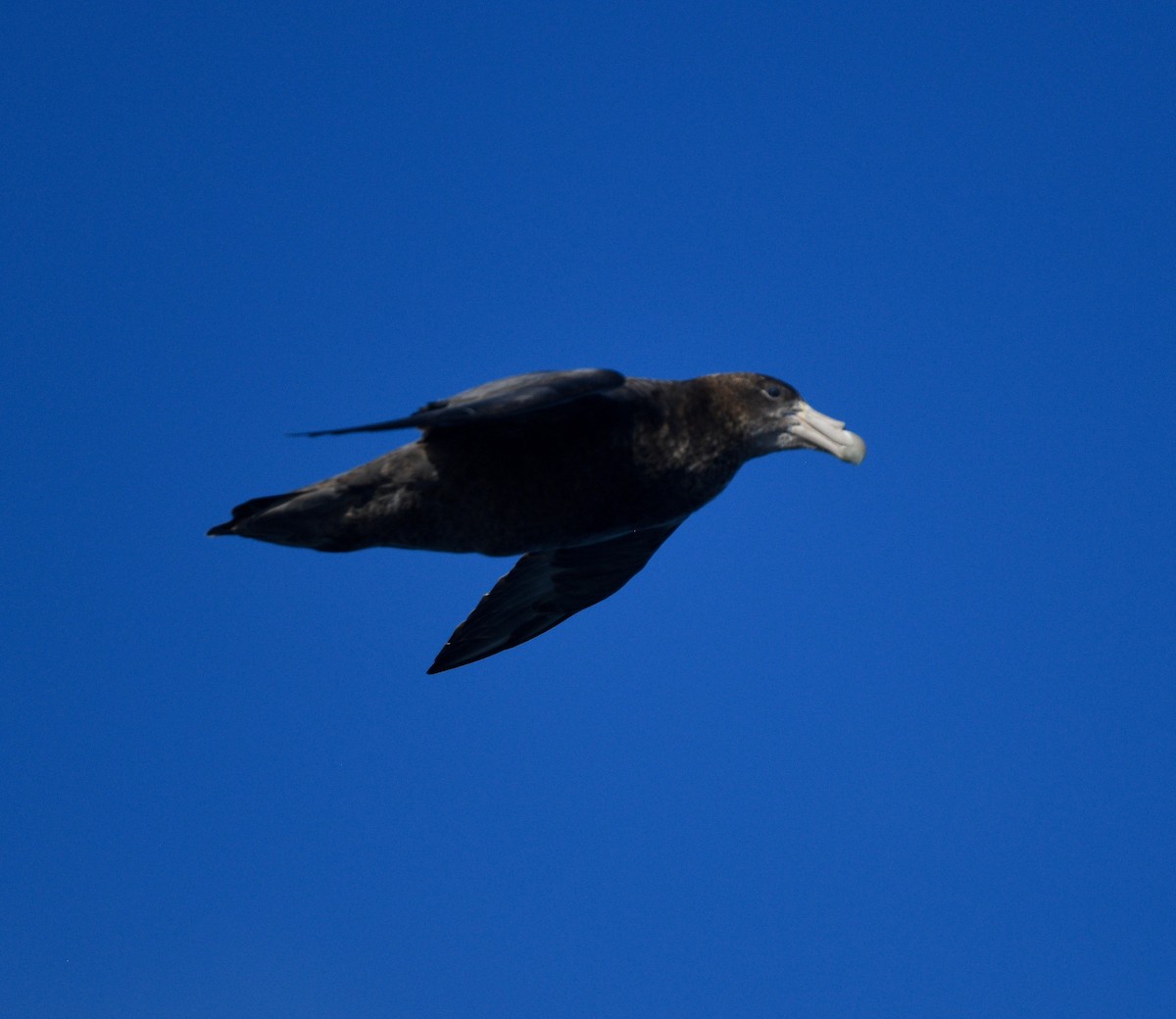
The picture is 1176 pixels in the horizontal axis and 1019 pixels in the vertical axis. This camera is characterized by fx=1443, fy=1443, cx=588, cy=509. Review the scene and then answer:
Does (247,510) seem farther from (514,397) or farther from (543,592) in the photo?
(543,592)

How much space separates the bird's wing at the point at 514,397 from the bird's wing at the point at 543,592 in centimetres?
268

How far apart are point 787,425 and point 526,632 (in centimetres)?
346

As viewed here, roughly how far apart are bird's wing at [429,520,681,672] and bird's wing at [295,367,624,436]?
2.68m

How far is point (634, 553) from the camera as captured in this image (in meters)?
13.5

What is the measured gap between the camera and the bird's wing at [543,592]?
13.4 metres

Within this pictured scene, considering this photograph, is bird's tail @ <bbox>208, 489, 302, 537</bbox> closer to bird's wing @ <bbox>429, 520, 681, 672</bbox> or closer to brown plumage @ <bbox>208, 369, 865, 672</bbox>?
brown plumage @ <bbox>208, 369, 865, 672</bbox>

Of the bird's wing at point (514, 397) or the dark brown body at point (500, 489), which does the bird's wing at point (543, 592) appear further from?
the bird's wing at point (514, 397)

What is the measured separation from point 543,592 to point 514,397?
3549mm

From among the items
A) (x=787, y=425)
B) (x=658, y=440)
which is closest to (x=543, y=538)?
(x=658, y=440)

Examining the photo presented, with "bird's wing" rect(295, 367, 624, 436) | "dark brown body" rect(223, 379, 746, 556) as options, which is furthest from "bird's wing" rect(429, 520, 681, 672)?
"bird's wing" rect(295, 367, 624, 436)

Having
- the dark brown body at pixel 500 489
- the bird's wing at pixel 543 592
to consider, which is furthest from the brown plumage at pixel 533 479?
the bird's wing at pixel 543 592

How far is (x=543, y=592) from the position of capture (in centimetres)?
1370

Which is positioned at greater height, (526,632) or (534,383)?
(534,383)

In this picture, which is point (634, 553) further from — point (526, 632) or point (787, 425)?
point (787, 425)
